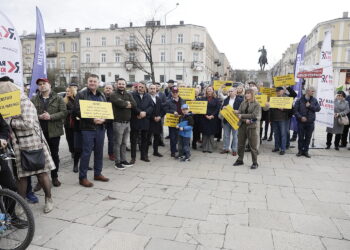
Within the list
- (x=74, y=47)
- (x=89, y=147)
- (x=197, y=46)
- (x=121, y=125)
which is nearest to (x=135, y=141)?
(x=121, y=125)

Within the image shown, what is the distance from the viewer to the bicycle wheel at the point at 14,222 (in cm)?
281

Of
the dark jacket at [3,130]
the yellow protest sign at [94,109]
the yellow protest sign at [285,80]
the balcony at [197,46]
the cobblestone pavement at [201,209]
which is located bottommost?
the cobblestone pavement at [201,209]

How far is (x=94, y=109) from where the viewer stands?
473 centimetres

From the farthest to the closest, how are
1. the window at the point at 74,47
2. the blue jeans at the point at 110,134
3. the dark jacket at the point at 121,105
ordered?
the window at the point at 74,47, the blue jeans at the point at 110,134, the dark jacket at the point at 121,105

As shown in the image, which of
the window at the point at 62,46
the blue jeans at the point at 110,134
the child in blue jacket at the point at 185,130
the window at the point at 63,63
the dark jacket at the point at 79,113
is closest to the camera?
the dark jacket at the point at 79,113

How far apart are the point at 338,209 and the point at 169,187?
2.80 meters

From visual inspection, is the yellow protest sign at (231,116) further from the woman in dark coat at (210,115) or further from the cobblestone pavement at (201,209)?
the cobblestone pavement at (201,209)

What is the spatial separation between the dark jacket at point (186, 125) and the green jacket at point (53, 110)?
3.01 m

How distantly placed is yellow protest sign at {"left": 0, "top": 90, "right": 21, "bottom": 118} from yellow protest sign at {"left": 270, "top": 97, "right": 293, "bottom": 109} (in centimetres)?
629

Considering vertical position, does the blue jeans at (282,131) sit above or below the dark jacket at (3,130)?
below

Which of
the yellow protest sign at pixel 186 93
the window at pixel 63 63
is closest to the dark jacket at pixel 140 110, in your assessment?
the yellow protest sign at pixel 186 93

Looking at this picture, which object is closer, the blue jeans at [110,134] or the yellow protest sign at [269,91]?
the blue jeans at [110,134]

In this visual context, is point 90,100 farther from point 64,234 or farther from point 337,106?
point 337,106

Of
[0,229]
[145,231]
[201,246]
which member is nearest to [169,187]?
[145,231]
